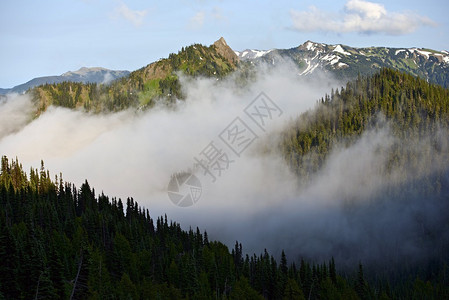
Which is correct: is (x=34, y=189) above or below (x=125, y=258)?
above

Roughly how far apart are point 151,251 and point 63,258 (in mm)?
40461

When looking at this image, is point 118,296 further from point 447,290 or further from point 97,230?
point 447,290

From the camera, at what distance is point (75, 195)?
7687 inches

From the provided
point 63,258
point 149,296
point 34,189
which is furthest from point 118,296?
point 34,189

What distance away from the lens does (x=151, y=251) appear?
5497 inches

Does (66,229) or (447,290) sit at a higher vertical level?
(66,229)

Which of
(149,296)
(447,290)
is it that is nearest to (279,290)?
(149,296)

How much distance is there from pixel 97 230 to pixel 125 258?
35.2 metres

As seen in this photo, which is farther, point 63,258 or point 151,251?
point 151,251

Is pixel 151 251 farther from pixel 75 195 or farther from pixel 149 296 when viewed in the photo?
pixel 75 195

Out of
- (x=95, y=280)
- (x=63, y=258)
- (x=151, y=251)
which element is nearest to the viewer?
(x=95, y=280)

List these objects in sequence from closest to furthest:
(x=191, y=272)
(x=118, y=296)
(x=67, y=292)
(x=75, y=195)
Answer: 1. (x=67, y=292)
2. (x=118, y=296)
3. (x=191, y=272)
4. (x=75, y=195)

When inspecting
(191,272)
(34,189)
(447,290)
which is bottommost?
(447,290)

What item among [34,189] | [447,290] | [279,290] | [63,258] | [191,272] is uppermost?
[34,189]
